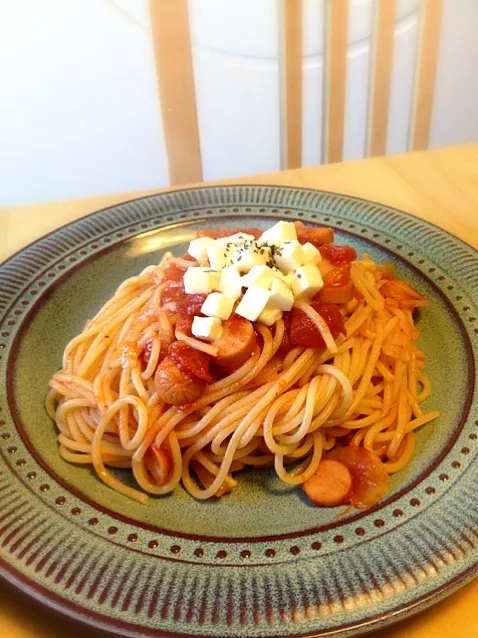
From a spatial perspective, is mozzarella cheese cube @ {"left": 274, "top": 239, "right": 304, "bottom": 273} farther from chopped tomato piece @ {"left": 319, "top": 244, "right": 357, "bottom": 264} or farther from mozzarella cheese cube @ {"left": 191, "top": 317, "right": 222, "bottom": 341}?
mozzarella cheese cube @ {"left": 191, "top": 317, "right": 222, "bottom": 341}

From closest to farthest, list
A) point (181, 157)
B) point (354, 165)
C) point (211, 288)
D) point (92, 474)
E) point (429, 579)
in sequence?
1. point (429, 579)
2. point (92, 474)
3. point (211, 288)
4. point (354, 165)
5. point (181, 157)

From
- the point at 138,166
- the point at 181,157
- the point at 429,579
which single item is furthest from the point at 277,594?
the point at 138,166

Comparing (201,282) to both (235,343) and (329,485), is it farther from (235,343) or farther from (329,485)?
(329,485)

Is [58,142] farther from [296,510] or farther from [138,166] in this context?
[296,510]

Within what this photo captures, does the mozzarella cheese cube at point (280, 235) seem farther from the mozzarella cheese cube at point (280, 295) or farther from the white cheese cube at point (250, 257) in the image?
the mozzarella cheese cube at point (280, 295)

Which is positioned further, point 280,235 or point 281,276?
point 280,235

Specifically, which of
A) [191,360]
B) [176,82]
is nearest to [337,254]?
[191,360]
